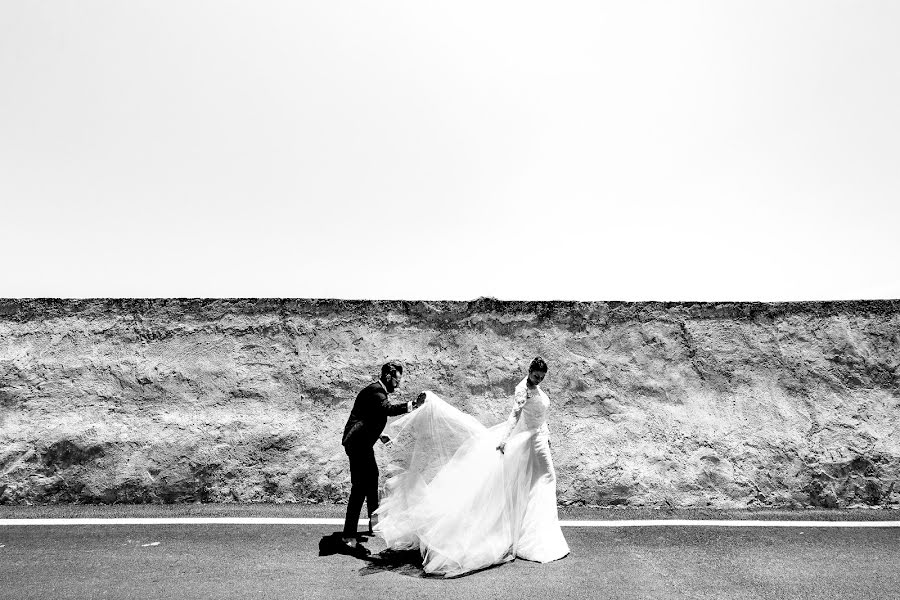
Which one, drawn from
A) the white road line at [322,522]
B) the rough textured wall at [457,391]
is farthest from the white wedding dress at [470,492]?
the rough textured wall at [457,391]

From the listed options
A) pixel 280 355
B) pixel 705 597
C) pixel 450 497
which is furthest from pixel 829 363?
pixel 280 355

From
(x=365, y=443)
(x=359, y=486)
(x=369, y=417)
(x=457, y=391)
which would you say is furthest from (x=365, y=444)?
(x=457, y=391)

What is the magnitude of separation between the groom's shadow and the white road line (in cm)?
72

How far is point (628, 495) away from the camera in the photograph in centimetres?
756

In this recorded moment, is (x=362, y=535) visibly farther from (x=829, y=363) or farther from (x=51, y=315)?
(x=829, y=363)

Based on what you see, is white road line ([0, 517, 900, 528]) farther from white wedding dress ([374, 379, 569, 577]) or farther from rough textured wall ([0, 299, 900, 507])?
white wedding dress ([374, 379, 569, 577])

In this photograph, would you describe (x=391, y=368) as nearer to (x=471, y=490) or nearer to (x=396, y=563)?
(x=471, y=490)

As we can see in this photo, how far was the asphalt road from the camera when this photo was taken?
4.79 meters

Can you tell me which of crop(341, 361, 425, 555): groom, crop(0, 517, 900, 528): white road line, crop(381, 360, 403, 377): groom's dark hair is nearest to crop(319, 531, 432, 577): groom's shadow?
crop(341, 361, 425, 555): groom

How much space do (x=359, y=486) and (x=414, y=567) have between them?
3.35ft

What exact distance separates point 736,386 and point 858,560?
3.02 m

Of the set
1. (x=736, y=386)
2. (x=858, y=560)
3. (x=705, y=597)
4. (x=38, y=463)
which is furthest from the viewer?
(x=736, y=386)

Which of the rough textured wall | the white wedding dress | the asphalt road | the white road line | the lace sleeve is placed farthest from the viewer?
the rough textured wall

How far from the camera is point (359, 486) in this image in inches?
234
